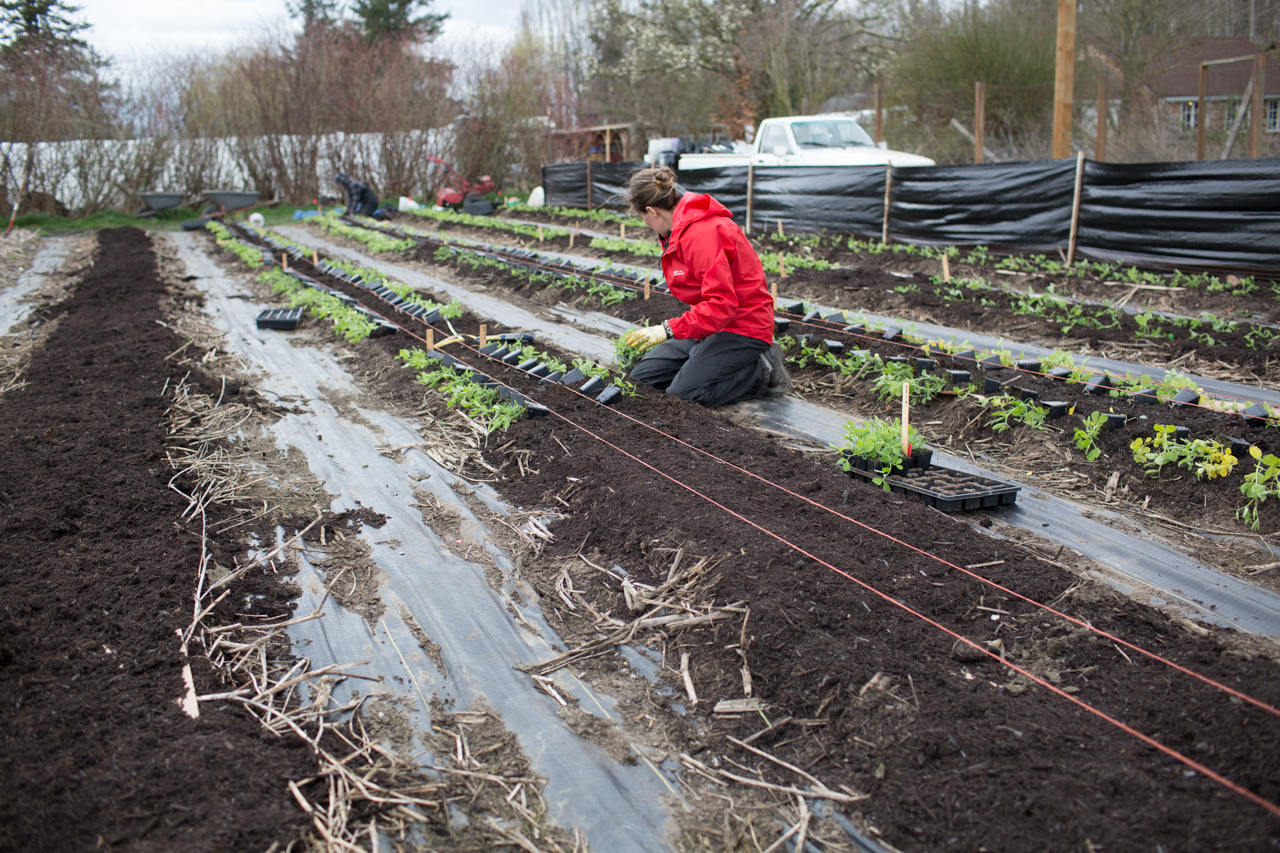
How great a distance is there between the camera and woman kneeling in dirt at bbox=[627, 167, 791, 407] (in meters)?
4.53

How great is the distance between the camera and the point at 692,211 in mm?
4527

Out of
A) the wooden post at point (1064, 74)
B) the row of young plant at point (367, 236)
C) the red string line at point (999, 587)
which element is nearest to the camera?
the red string line at point (999, 587)

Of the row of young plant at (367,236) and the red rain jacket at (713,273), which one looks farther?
the row of young plant at (367,236)

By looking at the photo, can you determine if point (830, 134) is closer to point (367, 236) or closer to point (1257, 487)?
point (367, 236)

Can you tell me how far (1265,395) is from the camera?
489 cm

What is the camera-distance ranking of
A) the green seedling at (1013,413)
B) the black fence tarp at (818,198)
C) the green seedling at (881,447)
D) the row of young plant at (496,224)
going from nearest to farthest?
the green seedling at (881,447) < the green seedling at (1013,413) < the black fence tarp at (818,198) < the row of young plant at (496,224)

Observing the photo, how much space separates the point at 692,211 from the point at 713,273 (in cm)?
37

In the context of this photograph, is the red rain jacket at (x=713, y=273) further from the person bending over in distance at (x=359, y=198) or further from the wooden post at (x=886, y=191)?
the person bending over in distance at (x=359, y=198)

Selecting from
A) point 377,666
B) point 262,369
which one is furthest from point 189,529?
point 262,369

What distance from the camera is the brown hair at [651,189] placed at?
178 inches

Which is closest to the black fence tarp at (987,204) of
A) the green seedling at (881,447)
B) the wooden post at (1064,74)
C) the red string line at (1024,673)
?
the wooden post at (1064,74)

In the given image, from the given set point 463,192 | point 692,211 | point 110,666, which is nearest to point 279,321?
point 692,211

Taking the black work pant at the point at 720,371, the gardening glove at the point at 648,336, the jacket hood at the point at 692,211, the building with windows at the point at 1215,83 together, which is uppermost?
the building with windows at the point at 1215,83

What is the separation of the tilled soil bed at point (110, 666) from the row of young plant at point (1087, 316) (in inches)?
244
